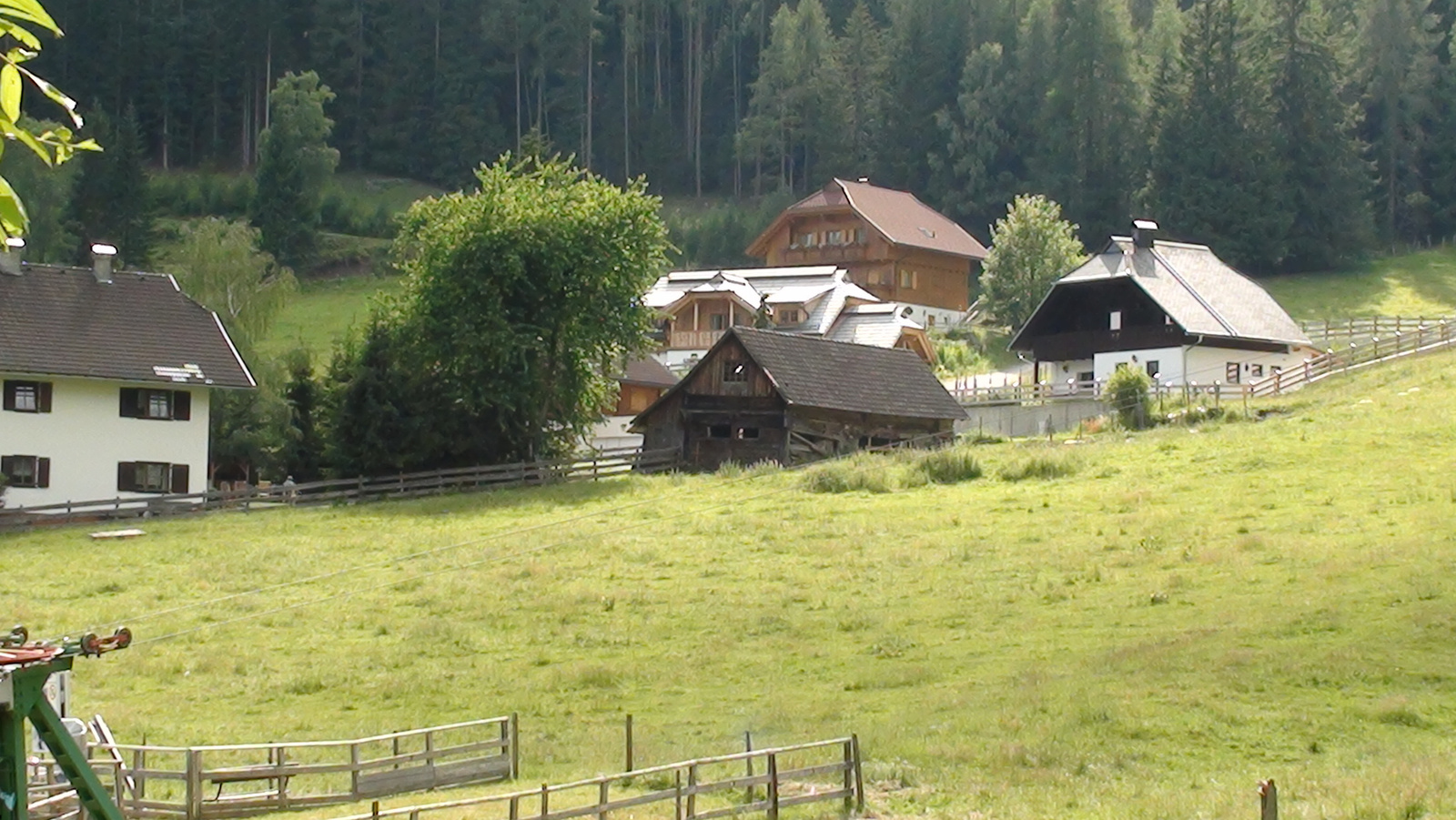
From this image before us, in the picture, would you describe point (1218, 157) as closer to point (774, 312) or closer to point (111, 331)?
point (774, 312)

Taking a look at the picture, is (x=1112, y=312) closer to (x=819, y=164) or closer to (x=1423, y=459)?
(x=1423, y=459)

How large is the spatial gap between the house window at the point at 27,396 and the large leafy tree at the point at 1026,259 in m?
51.5

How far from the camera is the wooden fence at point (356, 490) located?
174 ft

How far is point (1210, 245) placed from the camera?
10650cm

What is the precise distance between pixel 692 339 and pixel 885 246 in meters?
15.6

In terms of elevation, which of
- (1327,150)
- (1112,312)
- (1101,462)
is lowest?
(1101,462)

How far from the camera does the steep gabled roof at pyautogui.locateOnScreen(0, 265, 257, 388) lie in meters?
55.8

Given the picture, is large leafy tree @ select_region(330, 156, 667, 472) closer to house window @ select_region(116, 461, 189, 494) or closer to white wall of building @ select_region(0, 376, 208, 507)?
white wall of building @ select_region(0, 376, 208, 507)

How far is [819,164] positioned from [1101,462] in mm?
80063

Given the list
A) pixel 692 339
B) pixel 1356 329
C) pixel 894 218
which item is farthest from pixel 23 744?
pixel 894 218

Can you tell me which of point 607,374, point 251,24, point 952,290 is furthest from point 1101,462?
point 251,24

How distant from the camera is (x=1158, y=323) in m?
72.1

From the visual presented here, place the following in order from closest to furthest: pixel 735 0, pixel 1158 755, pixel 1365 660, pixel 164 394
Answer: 1. pixel 1158 755
2. pixel 1365 660
3. pixel 164 394
4. pixel 735 0

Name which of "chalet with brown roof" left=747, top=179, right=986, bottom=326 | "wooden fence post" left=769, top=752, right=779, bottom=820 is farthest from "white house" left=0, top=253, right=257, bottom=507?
"chalet with brown roof" left=747, top=179, right=986, bottom=326
